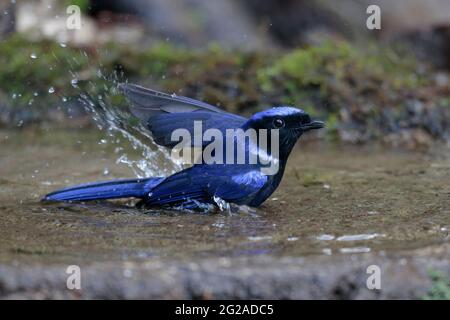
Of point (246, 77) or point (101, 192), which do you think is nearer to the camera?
point (101, 192)

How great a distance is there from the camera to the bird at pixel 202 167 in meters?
4.04

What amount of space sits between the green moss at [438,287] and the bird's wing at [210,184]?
48.6 inches

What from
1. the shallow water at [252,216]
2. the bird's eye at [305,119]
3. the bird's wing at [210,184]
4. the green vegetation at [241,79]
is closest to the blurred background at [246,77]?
the green vegetation at [241,79]

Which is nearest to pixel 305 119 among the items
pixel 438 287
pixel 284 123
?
pixel 284 123

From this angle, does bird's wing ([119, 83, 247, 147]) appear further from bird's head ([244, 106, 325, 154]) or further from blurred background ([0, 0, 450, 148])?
blurred background ([0, 0, 450, 148])

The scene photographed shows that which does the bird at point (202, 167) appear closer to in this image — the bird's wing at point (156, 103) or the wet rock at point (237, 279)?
the bird's wing at point (156, 103)

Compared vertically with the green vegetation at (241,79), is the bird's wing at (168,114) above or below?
Answer: below

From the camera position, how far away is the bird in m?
4.04

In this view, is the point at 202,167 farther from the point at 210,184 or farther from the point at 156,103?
the point at 156,103

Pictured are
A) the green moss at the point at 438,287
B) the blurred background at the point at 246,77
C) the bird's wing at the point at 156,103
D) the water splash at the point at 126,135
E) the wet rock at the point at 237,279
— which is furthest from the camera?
the blurred background at the point at 246,77

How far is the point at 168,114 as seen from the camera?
409 cm

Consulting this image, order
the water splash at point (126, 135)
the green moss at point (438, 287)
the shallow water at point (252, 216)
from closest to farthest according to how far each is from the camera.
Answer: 1. the green moss at point (438, 287)
2. the shallow water at point (252, 216)
3. the water splash at point (126, 135)

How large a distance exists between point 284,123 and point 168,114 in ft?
1.90
